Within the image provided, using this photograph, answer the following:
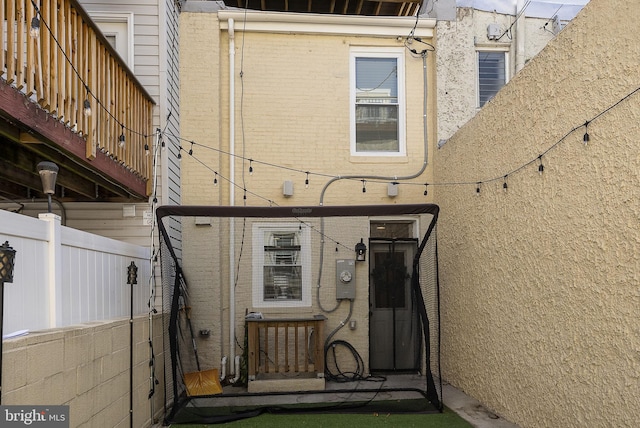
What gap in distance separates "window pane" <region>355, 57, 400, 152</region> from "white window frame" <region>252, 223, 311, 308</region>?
1.74 meters

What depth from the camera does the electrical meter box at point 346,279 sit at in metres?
6.73

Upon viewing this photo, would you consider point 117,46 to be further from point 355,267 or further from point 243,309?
point 355,267

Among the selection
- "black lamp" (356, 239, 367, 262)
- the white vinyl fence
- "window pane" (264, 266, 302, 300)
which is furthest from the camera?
"black lamp" (356, 239, 367, 262)

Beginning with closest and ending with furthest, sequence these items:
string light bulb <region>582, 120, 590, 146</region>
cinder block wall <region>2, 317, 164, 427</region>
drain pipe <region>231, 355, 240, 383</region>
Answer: cinder block wall <region>2, 317, 164, 427</region> < string light bulb <region>582, 120, 590, 146</region> < drain pipe <region>231, 355, 240, 383</region>

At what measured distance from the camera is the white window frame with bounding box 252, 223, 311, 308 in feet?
21.2

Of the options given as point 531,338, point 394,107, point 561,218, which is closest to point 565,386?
point 531,338

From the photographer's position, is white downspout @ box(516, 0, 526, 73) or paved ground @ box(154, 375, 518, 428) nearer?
paved ground @ box(154, 375, 518, 428)

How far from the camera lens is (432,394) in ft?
18.7

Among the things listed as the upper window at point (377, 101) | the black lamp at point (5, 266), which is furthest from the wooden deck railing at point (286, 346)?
the black lamp at point (5, 266)

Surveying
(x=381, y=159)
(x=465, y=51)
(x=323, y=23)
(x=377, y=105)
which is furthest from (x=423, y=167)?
(x=323, y=23)

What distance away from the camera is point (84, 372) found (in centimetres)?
355

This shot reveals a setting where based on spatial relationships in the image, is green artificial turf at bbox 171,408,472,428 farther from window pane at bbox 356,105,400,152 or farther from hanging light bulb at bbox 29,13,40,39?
hanging light bulb at bbox 29,13,40,39

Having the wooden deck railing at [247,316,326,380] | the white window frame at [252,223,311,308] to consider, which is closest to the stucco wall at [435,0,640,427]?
the wooden deck railing at [247,316,326,380]

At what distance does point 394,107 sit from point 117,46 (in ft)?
12.5
